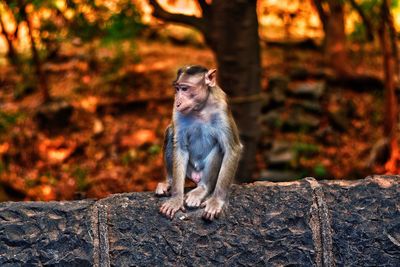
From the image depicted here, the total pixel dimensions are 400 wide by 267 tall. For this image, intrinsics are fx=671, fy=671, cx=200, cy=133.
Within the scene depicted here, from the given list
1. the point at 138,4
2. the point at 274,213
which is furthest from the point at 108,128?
the point at 274,213

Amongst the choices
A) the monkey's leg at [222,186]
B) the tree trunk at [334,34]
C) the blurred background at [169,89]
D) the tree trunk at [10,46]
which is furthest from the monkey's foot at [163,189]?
the tree trunk at [334,34]

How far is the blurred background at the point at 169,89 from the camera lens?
7758mm

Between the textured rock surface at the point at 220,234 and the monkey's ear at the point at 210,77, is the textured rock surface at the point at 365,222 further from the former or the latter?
the monkey's ear at the point at 210,77

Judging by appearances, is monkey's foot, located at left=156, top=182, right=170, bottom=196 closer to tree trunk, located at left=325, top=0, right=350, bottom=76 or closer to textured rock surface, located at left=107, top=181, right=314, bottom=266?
textured rock surface, located at left=107, top=181, right=314, bottom=266

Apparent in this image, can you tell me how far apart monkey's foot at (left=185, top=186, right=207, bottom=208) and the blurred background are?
2.93m

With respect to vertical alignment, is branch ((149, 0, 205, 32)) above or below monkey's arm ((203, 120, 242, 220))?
above

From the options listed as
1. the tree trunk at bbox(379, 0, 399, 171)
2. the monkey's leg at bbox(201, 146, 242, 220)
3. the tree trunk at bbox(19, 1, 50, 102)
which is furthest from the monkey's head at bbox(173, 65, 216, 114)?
the tree trunk at bbox(19, 1, 50, 102)

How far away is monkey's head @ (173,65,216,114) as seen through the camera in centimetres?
471

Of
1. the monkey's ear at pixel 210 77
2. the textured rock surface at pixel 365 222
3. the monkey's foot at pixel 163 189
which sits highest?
the monkey's ear at pixel 210 77

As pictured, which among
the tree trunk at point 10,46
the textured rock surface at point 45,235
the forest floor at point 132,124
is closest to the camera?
the textured rock surface at point 45,235

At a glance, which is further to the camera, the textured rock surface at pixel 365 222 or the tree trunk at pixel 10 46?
the tree trunk at pixel 10 46

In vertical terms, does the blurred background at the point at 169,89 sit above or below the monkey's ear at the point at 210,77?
below

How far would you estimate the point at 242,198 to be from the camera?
4473 mm

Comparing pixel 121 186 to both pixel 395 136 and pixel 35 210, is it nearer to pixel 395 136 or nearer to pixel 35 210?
pixel 395 136
